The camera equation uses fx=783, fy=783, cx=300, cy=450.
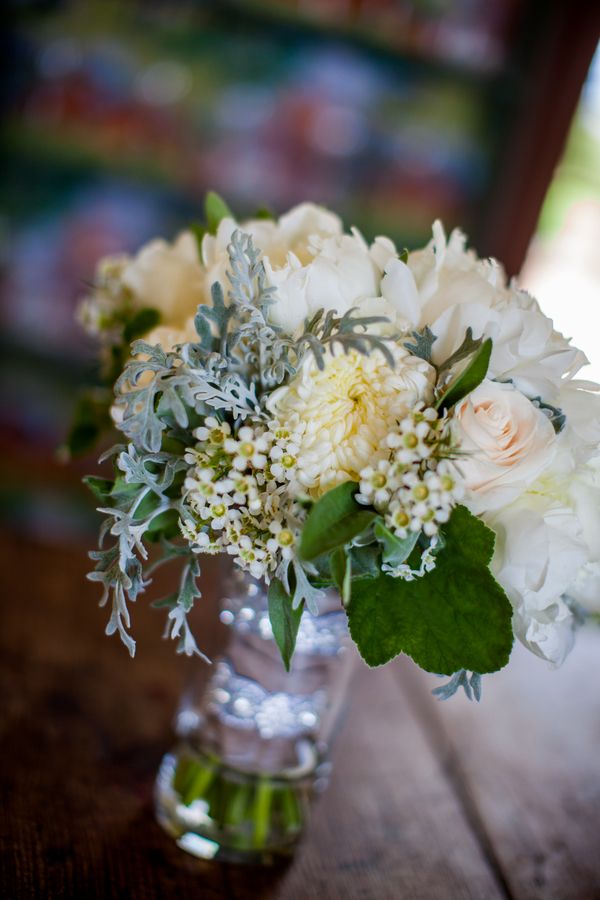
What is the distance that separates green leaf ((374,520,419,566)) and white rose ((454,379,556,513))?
5 cm

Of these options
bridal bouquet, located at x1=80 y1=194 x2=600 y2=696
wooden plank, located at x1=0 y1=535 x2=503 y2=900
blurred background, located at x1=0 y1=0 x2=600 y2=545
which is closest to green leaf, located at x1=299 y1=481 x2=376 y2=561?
bridal bouquet, located at x1=80 y1=194 x2=600 y2=696

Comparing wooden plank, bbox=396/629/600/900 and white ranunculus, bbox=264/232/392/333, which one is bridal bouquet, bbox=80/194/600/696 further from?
wooden plank, bbox=396/629/600/900

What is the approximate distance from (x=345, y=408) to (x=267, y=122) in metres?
1.71

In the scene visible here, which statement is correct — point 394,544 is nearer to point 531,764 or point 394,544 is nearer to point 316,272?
point 316,272

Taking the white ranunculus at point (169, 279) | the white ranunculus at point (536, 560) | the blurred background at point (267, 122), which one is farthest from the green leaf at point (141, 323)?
the blurred background at point (267, 122)

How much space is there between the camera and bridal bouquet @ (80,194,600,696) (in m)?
0.53

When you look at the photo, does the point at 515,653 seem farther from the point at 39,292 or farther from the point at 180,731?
the point at 39,292

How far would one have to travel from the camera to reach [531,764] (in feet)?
3.09

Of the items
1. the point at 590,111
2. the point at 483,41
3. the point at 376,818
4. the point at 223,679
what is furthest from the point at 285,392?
the point at 590,111

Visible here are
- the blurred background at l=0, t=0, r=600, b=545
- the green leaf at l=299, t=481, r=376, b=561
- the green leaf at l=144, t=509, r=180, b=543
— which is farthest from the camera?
the blurred background at l=0, t=0, r=600, b=545

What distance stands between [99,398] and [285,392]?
337 mm

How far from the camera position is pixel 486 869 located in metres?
0.77

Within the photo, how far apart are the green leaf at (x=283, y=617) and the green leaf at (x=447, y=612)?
43 mm

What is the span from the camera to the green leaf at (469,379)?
1.70 feet
